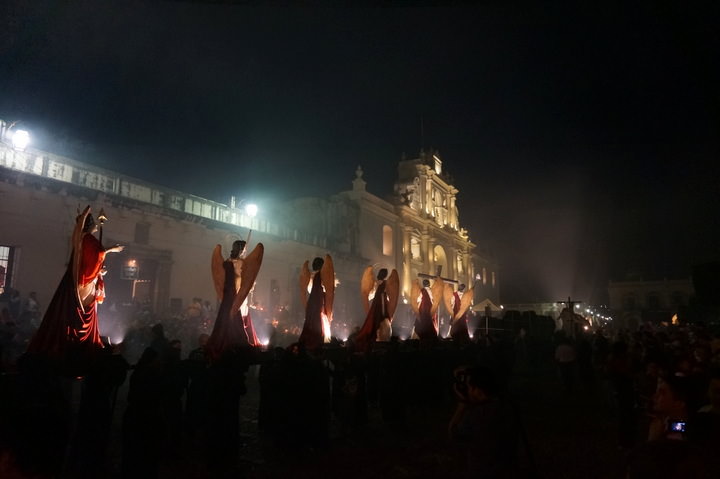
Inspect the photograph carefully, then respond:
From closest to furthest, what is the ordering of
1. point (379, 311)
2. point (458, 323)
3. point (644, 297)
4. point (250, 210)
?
point (379, 311) → point (458, 323) → point (250, 210) → point (644, 297)

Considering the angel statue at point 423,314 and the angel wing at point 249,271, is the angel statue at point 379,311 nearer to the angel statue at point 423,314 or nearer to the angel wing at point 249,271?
the angel statue at point 423,314

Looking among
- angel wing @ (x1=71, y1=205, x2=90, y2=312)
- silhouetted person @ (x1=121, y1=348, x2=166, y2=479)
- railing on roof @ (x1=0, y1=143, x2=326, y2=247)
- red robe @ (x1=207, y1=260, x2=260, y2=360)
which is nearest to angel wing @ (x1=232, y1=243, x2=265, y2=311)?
red robe @ (x1=207, y1=260, x2=260, y2=360)

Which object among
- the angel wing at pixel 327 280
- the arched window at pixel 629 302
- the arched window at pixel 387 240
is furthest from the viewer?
the arched window at pixel 629 302

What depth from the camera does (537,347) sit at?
1867cm

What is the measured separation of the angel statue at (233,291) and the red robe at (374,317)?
10.6ft

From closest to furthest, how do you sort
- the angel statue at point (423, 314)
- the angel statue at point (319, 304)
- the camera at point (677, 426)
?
the camera at point (677, 426) < the angel statue at point (319, 304) < the angel statue at point (423, 314)

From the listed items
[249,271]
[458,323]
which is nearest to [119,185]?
[249,271]

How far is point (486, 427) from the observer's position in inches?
119

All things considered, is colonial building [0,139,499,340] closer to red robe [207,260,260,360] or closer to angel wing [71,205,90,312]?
angel wing [71,205,90,312]

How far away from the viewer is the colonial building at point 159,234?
12922 millimetres

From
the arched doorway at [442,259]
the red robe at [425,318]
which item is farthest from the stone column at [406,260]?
the red robe at [425,318]

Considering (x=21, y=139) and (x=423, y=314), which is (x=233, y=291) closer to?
(x=423, y=314)

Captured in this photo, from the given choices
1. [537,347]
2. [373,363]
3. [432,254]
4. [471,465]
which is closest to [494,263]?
[432,254]

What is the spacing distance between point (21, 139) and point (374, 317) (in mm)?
12234
